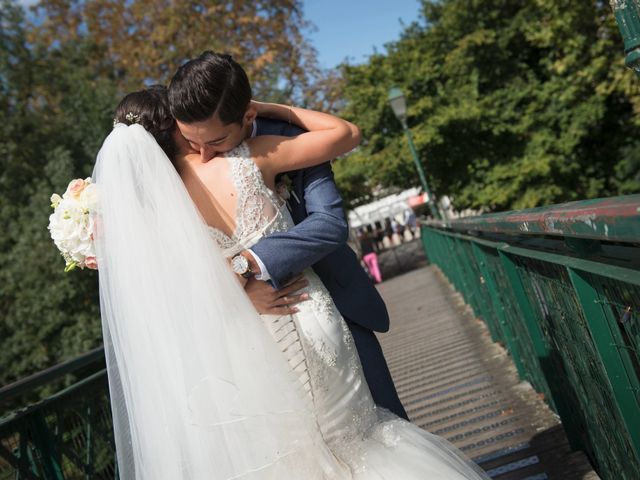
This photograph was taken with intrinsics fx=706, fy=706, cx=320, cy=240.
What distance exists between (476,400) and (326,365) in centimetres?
360

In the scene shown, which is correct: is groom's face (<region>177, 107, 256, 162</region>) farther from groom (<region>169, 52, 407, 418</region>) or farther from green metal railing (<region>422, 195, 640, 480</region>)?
green metal railing (<region>422, 195, 640, 480</region>)

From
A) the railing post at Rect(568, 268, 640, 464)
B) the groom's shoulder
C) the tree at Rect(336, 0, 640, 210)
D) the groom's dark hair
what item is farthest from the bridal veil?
the tree at Rect(336, 0, 640, 210)

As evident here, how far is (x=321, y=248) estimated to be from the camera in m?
2.22

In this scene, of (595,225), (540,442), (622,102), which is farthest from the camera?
(622,102)

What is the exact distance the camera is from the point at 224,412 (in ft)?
6.79

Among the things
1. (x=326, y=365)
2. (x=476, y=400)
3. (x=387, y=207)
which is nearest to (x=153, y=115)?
(x=326, y=365)

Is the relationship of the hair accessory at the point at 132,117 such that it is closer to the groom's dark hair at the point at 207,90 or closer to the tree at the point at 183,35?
the groom's dark hair at the point at 207,90

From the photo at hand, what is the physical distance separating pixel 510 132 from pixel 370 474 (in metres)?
20.0

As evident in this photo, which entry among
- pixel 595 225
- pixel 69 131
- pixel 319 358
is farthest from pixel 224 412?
pixel 69 131

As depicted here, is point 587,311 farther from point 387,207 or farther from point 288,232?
point 387,207

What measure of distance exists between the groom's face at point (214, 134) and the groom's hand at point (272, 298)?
43cm

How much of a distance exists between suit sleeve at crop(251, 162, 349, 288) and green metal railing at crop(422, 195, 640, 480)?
24.9 inches

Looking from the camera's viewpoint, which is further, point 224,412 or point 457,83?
point 457,83

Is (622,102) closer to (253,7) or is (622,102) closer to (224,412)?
(253,7)
